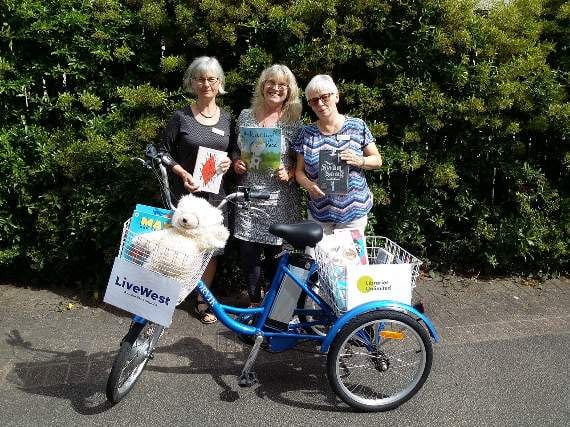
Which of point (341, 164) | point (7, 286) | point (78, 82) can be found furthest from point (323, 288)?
point (7, 286)

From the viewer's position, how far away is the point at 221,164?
Result: 3783mm

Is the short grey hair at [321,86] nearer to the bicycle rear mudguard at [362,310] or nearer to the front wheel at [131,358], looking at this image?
the bicycle rear mudguard at [362,310]

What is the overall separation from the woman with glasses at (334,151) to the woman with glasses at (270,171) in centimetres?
12

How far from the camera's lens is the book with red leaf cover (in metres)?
3.76

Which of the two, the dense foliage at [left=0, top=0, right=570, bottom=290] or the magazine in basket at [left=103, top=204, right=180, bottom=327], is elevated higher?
the dense foliage at [left=0, top=0, right=570, bottom=290]

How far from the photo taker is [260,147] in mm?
Result: 3662

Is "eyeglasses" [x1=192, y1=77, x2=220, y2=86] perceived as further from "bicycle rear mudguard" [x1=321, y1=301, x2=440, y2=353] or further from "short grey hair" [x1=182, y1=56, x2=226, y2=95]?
"bicycle rear mudguard" [x1=321, y1=301, x2=440, y2=353]

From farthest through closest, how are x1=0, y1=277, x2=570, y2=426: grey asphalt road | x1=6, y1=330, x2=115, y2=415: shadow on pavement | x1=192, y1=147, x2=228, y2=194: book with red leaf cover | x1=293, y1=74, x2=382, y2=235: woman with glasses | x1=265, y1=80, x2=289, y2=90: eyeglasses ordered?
x1=192, y1=147, x2=228, y2=194: book with red leaf cover
x1=265, y1=80, x2=289, y2=90: eyeglasses
x1=293, y1=74, x2=382, y2=235: woman with glasses
x1=6, y1=330, x2=115, y2=415: shadow on pavement
x1=0, y1=277, x2=570, y2=426: grey asphalt road

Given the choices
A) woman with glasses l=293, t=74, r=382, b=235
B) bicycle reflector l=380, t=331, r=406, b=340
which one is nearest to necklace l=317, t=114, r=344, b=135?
woman with glasses l=293, t=74, r=382, b=235

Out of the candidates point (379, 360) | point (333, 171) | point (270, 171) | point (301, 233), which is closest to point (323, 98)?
point (333, 171)

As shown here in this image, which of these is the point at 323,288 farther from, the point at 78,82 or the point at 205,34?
the point at 78,82

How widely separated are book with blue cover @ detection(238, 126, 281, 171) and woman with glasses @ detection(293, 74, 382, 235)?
6.9 inches

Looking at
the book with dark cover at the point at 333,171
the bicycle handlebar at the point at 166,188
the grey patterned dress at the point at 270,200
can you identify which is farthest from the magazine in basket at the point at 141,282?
the book with dark cover at the point at 333,171

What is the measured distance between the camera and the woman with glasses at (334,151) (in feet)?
11.6
